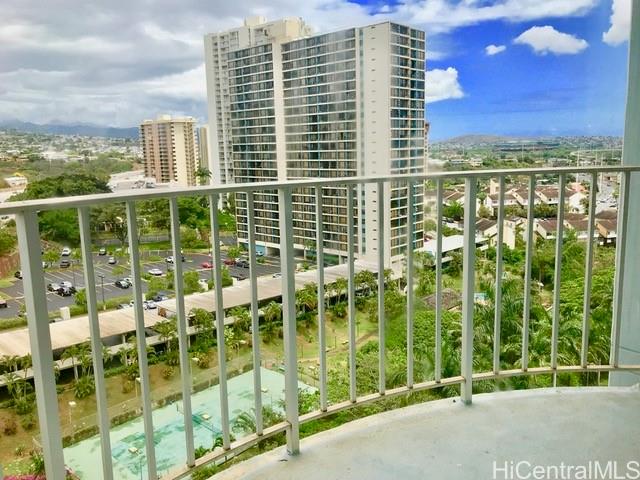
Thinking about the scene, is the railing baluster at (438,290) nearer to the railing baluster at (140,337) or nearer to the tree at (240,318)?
the tree at (240,318)

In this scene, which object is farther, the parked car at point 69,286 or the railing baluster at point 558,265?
the railing baluster at point 558,265

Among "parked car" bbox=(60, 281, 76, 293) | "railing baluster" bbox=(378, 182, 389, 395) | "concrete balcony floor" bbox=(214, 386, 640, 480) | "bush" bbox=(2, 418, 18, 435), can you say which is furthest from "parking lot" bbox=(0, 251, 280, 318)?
"concrete balcony floor" bbox=(214, 386, 640, 480)

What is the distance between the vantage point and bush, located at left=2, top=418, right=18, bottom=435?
156 cm

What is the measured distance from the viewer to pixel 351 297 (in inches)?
78.1

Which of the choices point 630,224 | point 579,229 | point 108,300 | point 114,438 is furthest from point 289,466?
point 630,224

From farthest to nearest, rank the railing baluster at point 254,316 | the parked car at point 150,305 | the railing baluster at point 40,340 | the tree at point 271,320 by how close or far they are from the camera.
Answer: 1. the tree at point 271,320
2. the railing baluster at point 254,316
3. the parked car at point 150,305
4. the railing baluster at point 40,340

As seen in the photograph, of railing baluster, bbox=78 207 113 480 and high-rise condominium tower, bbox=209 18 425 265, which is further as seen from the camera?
high-rise condominium tower, bbox=209 18 425 265

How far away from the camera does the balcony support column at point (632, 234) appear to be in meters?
2.43

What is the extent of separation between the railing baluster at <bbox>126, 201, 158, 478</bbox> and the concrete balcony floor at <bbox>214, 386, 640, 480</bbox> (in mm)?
342

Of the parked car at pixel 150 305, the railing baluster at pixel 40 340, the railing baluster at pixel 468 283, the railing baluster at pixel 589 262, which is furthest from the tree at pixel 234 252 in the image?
the railing baluster at pixel 589 262

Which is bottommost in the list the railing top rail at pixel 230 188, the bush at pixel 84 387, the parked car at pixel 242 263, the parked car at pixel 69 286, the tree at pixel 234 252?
the bush at pixel 84 387

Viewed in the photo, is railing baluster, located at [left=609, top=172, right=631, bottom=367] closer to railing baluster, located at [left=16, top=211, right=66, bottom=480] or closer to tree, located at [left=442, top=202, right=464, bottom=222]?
tree, located at [left=442, top=202, right=464, bottom=222]

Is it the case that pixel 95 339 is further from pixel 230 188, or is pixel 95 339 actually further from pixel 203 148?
pixel 203 148

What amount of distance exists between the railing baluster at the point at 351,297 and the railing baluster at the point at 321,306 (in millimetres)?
109
